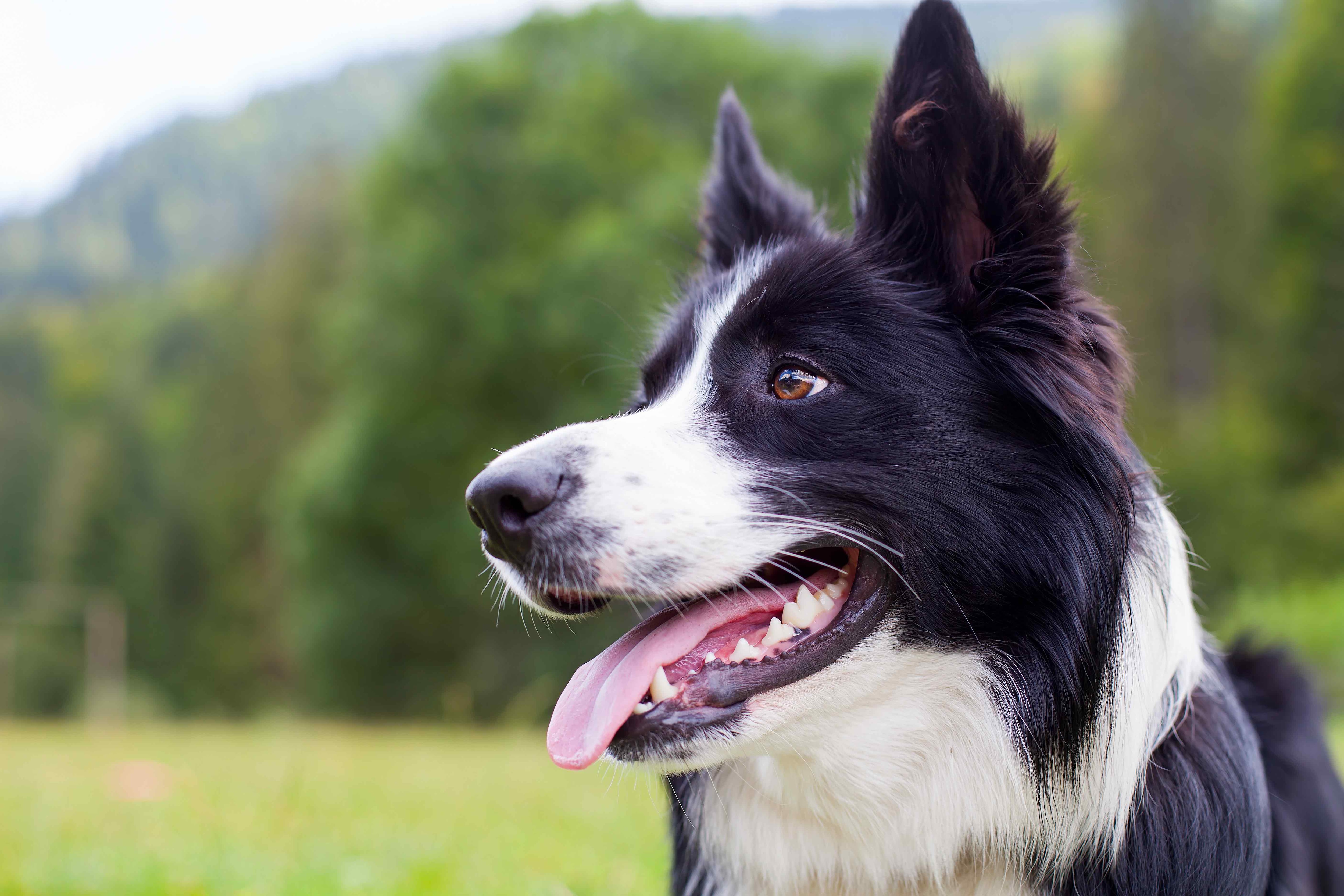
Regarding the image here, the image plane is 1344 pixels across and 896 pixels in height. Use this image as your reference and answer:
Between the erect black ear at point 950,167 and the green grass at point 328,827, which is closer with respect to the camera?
the erect black ear at point 950,167

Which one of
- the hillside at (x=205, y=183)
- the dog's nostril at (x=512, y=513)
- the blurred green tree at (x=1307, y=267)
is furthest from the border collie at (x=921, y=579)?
the hillside at (x=205, y=183)

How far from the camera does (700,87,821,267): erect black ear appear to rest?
3.48m

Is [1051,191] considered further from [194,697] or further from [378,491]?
[194,697]

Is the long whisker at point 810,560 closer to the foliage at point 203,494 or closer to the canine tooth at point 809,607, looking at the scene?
the canine tooth at point 809,607

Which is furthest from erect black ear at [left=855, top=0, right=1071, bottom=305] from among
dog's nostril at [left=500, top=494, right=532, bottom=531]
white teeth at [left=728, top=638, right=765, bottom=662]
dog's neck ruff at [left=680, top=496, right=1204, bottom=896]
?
dog's nostril at [left=500, top=494, right=532, bottom=531]

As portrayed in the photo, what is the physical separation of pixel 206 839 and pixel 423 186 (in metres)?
20.5

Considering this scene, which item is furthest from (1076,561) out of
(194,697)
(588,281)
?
(194,697)

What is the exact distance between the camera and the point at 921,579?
2379 millimetres

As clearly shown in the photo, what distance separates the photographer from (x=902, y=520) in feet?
7.89

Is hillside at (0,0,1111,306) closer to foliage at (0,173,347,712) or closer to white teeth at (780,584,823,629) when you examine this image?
foliage at (0,173,347,712)

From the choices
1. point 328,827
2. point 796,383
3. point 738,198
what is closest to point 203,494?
point 328,827

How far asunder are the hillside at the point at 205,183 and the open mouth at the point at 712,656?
142 ft

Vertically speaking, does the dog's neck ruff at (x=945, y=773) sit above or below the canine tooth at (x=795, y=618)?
below

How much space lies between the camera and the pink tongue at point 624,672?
91.2 inches
